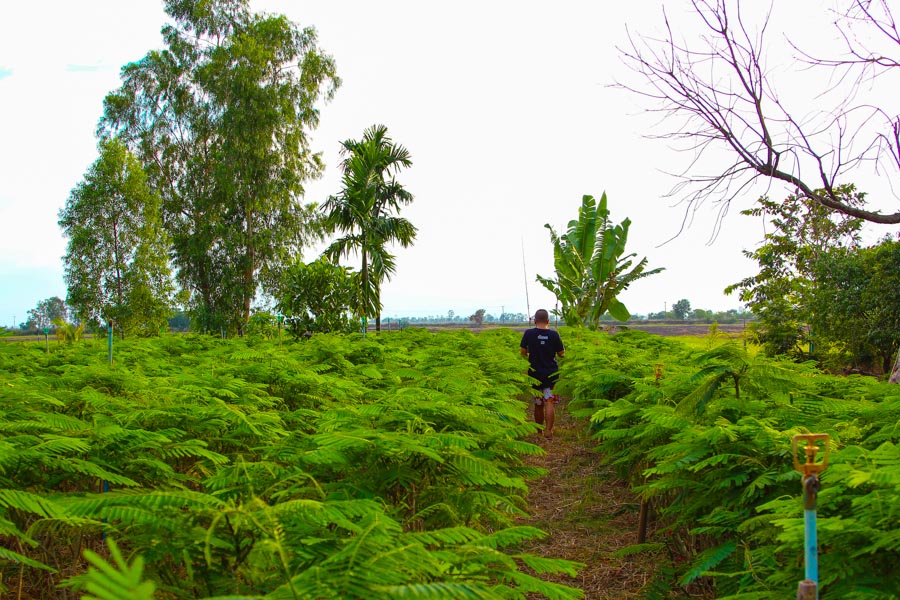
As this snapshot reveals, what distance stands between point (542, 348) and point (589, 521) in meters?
3.34

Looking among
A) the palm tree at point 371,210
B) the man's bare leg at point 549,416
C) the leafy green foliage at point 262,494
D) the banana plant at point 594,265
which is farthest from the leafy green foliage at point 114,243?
the leafy green foliage at point 262,494

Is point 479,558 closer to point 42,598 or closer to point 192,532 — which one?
point 192,532

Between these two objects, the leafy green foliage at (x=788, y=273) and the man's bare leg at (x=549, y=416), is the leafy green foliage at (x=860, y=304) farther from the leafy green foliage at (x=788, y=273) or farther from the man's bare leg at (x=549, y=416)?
the man's bare leg at (x=549, y=416)

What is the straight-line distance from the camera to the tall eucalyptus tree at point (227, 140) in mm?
28703

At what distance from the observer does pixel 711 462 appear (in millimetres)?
2924

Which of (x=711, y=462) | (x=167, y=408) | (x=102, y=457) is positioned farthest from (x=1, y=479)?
(x=711, y=462)

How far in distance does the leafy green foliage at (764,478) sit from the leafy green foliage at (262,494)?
752 millimetres

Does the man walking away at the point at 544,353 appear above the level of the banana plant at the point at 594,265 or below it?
below

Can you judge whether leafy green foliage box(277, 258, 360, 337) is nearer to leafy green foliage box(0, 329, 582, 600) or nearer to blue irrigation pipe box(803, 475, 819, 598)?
leafy green foliage box(0, 329, 582, 600)

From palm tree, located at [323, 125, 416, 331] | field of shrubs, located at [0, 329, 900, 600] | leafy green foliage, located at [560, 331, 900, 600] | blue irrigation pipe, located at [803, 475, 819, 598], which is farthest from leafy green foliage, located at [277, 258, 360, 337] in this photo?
blue irrigation pipe, located at [803, 475, 819, 598]

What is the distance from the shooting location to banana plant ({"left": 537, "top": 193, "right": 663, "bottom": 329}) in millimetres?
19031

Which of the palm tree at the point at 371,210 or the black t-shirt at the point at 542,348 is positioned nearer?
the black t-shirt at the point at 542,348

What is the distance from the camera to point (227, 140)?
28.5 meters

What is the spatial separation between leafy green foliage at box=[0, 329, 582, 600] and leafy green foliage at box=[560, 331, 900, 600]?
2.47 ft
